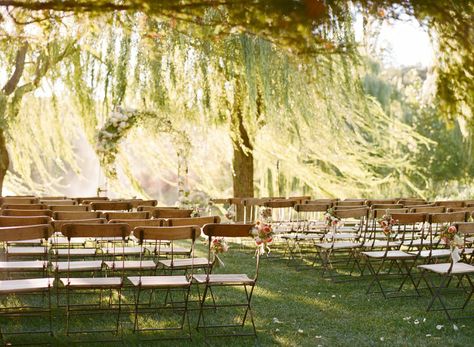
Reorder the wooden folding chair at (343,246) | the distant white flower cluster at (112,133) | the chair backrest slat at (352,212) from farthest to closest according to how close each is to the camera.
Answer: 1. the distant white flower cluster at (112,133)
2. the wooden folding chair at (343,246)
3. the chair backrest slat at (352,212)

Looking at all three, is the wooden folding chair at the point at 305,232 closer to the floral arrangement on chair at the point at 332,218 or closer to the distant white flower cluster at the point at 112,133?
the floral arrangement on chair at the point at 332,218

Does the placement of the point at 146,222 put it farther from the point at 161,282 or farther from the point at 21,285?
the point at 21,285

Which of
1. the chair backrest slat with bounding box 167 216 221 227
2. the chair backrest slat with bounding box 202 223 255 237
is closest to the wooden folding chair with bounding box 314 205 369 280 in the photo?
the chair backrest slat with bounding box 167 216 221 227

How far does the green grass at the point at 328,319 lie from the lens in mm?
5828

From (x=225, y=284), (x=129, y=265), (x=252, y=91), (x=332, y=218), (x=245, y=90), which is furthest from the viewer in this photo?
(x=245, y=90)

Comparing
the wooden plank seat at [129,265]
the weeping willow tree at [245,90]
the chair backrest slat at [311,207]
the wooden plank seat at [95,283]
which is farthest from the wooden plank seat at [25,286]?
the weeping willow tree at [245,90]

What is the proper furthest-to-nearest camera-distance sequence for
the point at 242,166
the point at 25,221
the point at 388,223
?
the point at 242,166
the point at 388,223
the point at 25,221

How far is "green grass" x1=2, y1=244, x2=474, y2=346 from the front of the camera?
5828mm

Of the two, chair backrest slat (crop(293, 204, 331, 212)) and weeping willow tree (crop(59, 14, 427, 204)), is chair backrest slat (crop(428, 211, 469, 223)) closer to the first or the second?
chair backrest slat (crop(293, 204, 331, 212))

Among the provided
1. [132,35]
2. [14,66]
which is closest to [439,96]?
[132,35]

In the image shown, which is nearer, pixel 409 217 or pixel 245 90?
pixel 409 217

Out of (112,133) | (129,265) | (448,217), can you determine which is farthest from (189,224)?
(112,133)

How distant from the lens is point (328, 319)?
6645 mm

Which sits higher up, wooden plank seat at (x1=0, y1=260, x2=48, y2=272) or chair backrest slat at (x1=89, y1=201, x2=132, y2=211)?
chair backrest slat at (x1=89, y1=201, x2=132, y2=211)
